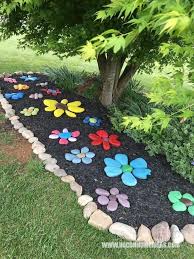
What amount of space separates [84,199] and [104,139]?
113 centimetres

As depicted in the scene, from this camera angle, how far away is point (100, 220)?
3.29 meters

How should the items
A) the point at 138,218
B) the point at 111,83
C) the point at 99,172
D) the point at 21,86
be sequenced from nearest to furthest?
the point at 138,218
the point at 99,172
the point at 111,83
the point at 21,86

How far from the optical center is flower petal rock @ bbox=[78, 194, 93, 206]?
136 inches

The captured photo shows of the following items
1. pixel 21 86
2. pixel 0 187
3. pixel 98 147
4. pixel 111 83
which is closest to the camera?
pixel 0 187

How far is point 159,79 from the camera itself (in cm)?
258

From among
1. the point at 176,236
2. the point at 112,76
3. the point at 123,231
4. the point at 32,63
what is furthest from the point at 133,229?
the point at 32,63

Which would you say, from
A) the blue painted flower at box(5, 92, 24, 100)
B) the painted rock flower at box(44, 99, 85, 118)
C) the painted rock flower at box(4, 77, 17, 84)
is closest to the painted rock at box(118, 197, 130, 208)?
the painted rock flower at box(44, 99, 85, 118)

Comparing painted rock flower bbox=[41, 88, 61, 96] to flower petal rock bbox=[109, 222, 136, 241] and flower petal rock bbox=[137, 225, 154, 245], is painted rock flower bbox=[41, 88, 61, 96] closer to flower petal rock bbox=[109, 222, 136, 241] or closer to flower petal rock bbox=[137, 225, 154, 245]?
flower petal rock bbox=[109, 222, 136, 241]

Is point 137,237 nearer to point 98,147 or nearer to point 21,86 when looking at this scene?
point 98,147

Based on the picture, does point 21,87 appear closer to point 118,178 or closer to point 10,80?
point 10,80

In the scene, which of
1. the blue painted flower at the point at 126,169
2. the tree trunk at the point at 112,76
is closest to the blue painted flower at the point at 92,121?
the tree trunk at the point at 112,76

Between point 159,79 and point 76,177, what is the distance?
163 cm

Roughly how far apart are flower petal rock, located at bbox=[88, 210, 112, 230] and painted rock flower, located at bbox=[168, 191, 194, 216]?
2.37 ft

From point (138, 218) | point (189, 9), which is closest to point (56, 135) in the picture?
point (138, 218)
